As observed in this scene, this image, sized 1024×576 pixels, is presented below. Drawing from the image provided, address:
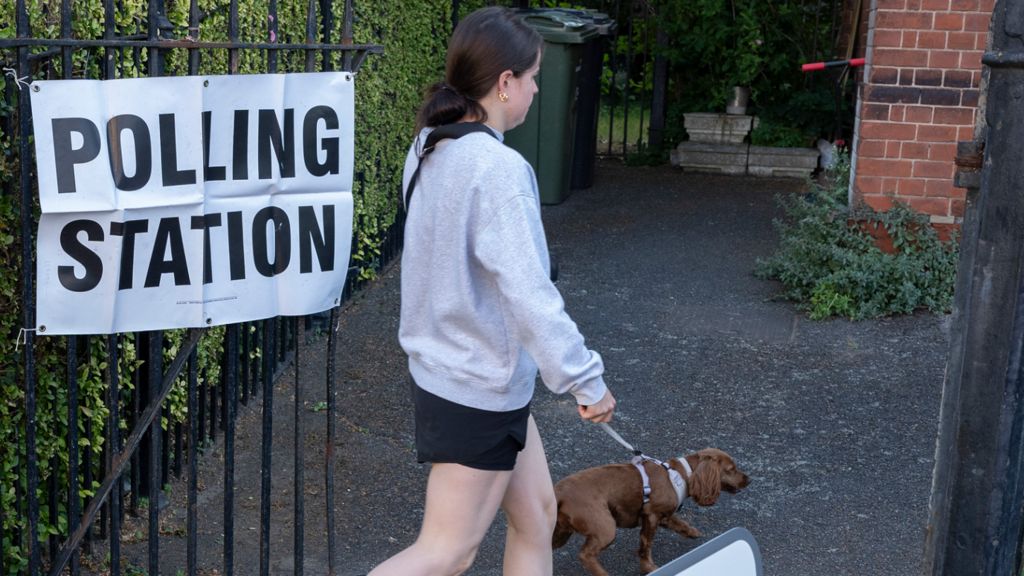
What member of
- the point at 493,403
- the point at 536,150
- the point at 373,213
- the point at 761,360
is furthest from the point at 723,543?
the point at 536,150

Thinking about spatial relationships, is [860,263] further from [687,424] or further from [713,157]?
[713,157]

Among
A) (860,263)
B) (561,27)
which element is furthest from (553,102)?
(860,263)

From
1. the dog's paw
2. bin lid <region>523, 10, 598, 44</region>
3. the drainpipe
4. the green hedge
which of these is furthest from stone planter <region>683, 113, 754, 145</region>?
the drainpipe

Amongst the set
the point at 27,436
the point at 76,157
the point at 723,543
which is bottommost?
the point at 27,436

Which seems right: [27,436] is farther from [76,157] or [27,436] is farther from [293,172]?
[293,172]

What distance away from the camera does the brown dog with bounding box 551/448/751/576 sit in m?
4.13

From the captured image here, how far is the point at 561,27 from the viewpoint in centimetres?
1018

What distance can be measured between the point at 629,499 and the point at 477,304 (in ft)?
4.60

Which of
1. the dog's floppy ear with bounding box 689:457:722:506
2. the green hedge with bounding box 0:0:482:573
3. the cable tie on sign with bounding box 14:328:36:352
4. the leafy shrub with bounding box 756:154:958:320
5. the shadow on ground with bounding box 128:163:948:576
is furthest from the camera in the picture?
the leafy shrub with bounding box 756:154:958:320

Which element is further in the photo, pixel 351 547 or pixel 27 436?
pixel 351 547

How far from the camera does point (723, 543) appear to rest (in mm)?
2223

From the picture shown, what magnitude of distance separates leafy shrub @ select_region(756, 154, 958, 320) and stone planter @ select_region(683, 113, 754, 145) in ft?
15.0

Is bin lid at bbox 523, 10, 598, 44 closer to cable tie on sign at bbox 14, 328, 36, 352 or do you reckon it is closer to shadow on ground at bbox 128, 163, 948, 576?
shadow on ground at bbox 128, 163, 948, 576

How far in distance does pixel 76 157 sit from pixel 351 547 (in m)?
2.03
